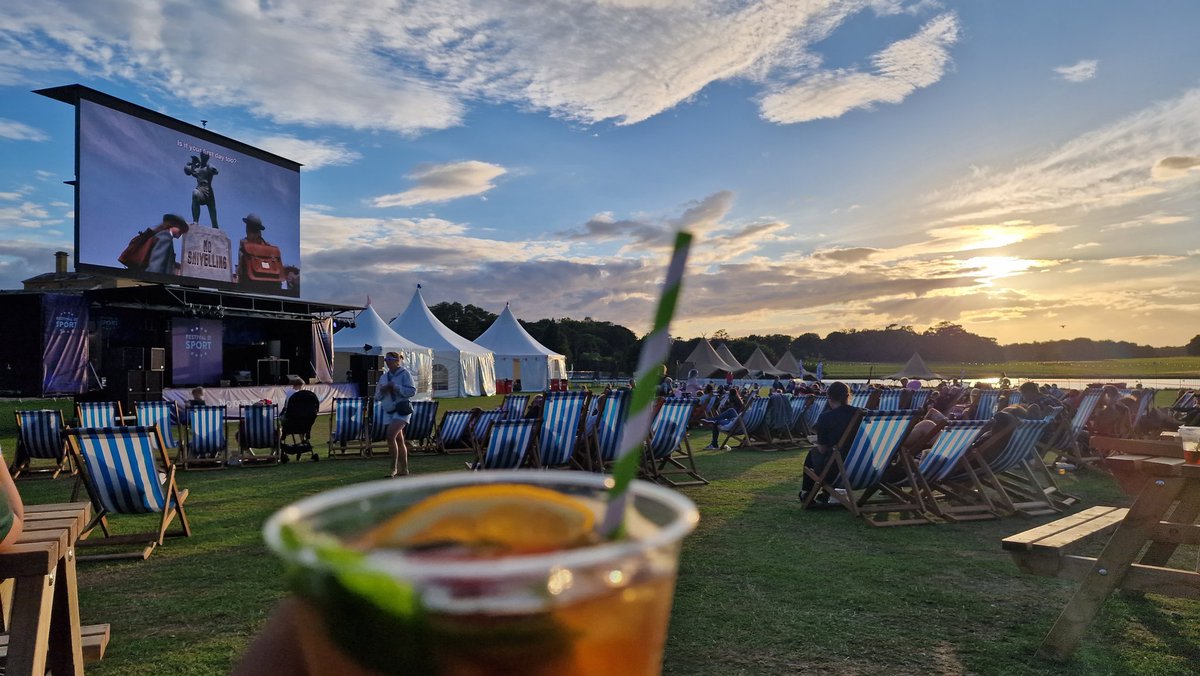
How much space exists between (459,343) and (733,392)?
1586cm

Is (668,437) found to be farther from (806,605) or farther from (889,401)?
(889,401)

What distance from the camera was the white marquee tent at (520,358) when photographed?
31.2 metres

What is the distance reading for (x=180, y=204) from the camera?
2142 centimetres

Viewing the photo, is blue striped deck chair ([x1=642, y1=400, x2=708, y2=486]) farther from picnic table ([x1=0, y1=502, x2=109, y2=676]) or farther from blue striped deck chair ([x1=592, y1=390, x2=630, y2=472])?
picnic table ([x1=0, y1=502, x2=109, y2=676])

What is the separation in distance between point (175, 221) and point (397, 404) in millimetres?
16862

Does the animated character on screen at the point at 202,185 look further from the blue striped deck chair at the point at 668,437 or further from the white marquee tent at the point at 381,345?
the blue striped deck chair at the point at 668,437

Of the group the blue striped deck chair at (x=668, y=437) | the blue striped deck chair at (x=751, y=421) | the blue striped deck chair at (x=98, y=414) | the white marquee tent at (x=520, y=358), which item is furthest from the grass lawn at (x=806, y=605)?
the white marquee tent at (x=520, y=358)

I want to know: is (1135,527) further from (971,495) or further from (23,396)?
(23,396)

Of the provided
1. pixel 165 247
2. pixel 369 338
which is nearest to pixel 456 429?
pixel 369 338

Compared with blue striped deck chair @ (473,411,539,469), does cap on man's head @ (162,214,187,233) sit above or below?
above

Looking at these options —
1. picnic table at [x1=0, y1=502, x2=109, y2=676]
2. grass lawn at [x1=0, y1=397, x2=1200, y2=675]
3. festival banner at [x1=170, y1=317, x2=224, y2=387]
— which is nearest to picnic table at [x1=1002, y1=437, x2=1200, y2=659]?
grass lawn at [x1=0, y1=397, x2=1200, y2=675]

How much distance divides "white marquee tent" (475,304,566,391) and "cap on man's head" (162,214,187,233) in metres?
12.8

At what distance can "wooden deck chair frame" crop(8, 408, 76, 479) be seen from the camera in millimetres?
8656

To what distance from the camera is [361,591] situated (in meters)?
0.35
